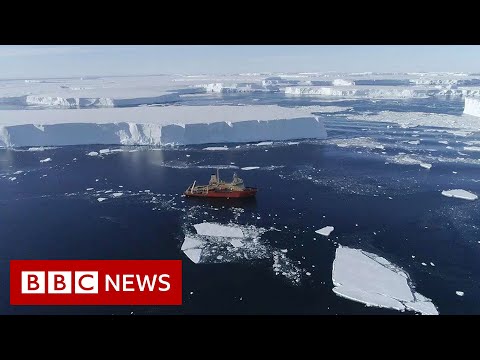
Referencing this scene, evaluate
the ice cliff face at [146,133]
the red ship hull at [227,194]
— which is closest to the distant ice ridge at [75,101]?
the ice cliff face at [146,133]

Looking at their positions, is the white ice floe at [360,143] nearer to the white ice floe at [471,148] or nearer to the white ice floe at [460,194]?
the white ice floe at [471,148]

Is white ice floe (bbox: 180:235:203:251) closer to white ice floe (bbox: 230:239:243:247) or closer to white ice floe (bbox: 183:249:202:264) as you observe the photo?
white ice floe (bbox: 183:249:202:264)

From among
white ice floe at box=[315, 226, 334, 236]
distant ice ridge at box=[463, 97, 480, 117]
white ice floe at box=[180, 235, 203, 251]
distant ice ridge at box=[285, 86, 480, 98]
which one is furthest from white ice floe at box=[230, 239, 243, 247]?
distant ice ridge at box=[285, 86, 480, 98]

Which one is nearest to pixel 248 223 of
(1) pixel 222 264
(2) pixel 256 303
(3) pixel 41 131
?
(1) pixel 222 264

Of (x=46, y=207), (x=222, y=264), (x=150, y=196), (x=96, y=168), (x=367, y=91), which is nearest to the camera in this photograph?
(x=222, y=264)

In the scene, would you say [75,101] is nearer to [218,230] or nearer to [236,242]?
[218,230]

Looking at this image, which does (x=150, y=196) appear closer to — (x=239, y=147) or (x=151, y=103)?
(x=239, y=147)

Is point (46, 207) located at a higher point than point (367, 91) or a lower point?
lower
